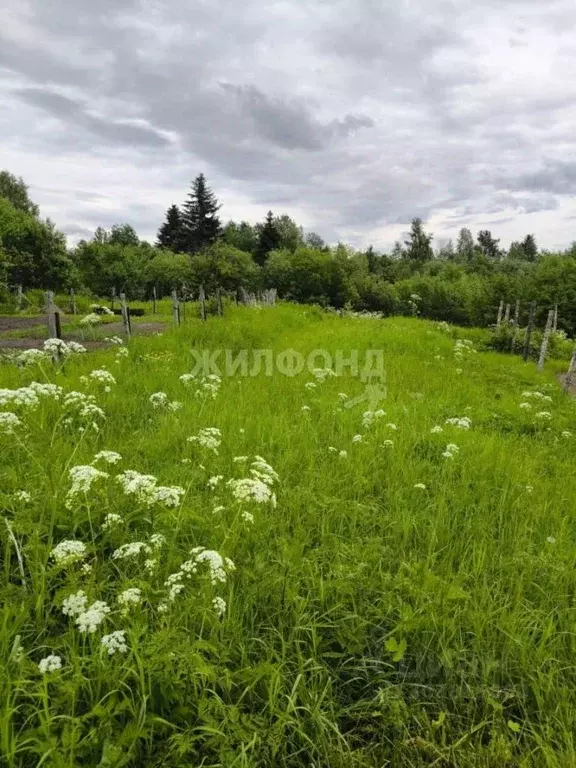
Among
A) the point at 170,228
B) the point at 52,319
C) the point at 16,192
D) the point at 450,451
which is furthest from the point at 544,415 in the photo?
the point at 170,228

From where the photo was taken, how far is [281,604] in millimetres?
2586

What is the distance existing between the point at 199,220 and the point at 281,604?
213 feet

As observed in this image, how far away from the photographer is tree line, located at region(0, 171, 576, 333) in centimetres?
3044

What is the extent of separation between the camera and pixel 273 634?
96.0 inches

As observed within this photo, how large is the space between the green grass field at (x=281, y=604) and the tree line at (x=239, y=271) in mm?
22087

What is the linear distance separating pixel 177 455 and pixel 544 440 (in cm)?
497

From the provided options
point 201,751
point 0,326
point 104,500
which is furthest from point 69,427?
point 0,326

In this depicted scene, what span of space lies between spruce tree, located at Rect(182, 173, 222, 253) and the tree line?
134 mm

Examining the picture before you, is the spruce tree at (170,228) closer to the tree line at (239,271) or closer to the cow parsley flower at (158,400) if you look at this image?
the tree line at (239,271)

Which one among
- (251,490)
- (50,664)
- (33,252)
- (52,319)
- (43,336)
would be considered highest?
(33,252)

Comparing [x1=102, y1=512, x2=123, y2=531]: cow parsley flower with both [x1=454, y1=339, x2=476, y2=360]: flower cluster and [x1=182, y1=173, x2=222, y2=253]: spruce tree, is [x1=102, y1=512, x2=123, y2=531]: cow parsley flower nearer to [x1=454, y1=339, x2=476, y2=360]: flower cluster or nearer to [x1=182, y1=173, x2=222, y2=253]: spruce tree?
[x1=454, y1=339, x2=476, y2=360]: flower cluster

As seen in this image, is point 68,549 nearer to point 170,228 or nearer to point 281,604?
point 281,604

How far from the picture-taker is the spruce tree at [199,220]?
62.0 metres

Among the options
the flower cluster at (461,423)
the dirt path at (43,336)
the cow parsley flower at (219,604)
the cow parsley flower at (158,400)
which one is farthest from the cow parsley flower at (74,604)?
the dirt path at (43,336)
